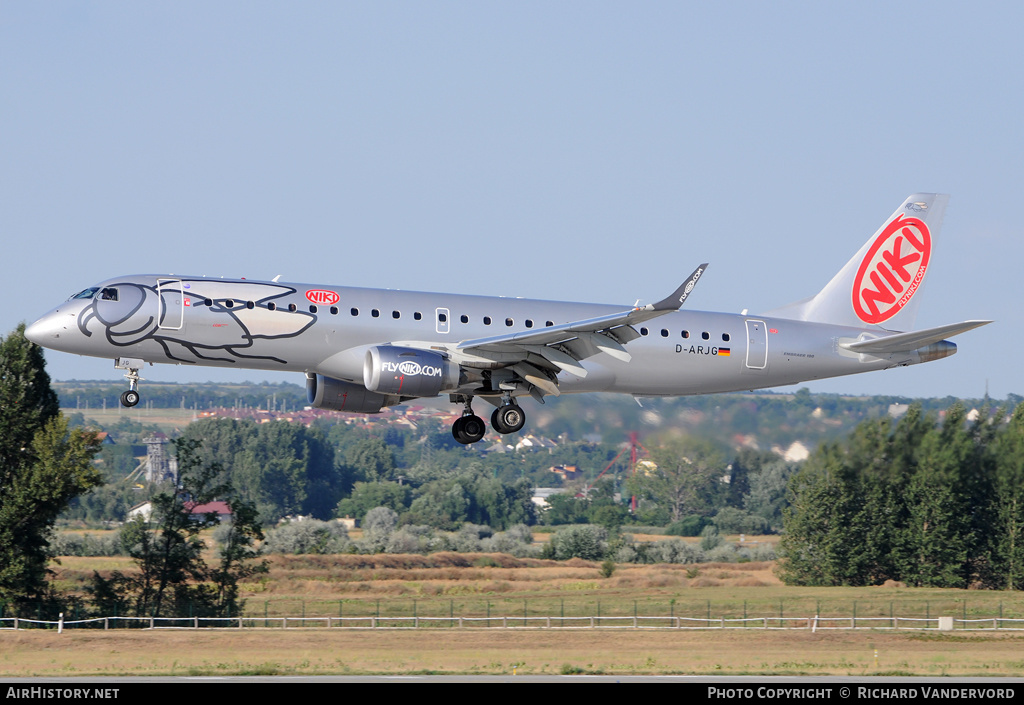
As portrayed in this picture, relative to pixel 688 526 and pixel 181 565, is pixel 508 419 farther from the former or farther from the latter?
pixel 688 526

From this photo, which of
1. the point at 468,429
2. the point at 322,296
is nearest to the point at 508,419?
the point at 468,429

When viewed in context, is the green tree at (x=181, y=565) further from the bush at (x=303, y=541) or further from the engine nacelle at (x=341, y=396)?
the engine nacelle at (x=341, y=396)

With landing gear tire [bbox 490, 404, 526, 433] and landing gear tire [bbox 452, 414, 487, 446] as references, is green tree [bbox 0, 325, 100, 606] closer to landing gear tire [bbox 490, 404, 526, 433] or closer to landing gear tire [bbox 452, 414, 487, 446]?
landing gear tire [bbox 452, 414, 487, 446]

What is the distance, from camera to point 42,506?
65.4 m

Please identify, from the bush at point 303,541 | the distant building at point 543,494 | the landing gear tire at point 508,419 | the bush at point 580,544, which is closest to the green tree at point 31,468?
the bush at point 303,541

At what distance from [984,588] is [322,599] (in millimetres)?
37488

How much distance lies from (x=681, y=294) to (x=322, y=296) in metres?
10.9

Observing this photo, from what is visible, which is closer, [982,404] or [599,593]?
[599,593]

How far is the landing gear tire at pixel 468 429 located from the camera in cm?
4144

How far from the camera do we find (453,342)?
39000 millimetres

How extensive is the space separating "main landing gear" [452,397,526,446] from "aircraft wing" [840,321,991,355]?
11.7 meters
